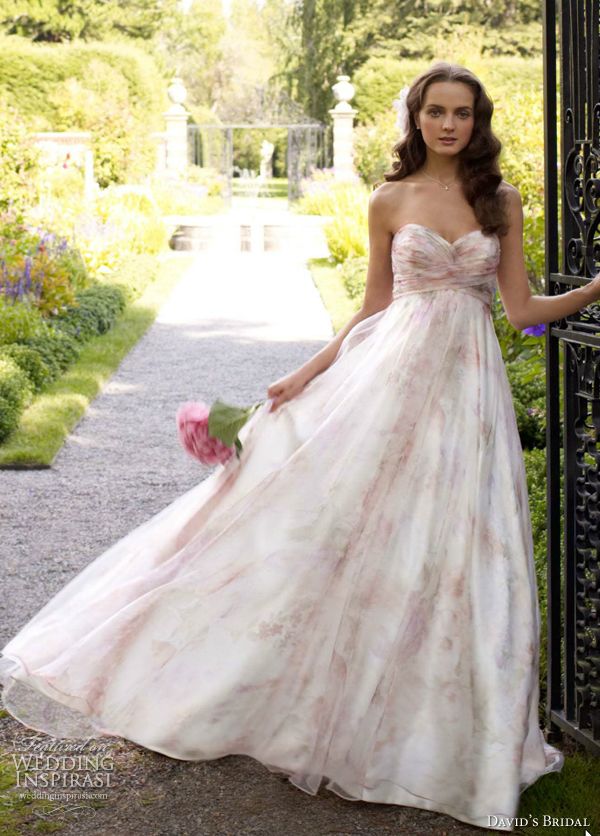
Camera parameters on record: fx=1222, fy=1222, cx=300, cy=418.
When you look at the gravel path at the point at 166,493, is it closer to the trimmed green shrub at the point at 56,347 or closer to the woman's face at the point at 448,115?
the trimmed green shrub at the point at 56,347

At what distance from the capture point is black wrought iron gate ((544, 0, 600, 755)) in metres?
2.92

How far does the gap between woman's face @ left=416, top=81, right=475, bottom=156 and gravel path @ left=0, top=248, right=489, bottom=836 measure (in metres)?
1.59

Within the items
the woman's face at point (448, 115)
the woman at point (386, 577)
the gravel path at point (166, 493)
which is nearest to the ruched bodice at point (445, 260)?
the woman at point (386, 577)

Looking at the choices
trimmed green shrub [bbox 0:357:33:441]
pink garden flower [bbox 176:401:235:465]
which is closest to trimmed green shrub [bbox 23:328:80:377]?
trimmed green shrub [bbox 0:357:33:441]

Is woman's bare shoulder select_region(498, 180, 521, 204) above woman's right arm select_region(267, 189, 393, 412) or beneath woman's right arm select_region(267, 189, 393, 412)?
above

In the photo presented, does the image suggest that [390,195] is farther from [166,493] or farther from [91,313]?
[91,313]

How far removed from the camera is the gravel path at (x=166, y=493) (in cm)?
282

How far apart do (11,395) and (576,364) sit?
494cm

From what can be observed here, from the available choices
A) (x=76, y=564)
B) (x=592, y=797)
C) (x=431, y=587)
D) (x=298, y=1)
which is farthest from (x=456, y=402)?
(x=298, y=1)

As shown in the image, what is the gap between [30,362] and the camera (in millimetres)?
8391

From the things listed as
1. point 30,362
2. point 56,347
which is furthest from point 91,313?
point 30,362

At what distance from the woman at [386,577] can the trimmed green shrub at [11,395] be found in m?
4.12

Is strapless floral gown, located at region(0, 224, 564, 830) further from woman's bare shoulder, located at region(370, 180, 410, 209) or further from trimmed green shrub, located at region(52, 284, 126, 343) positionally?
trimmed green shrub, located at region(52, 284, 126, 343)

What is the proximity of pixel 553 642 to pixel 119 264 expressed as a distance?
12.3 m
